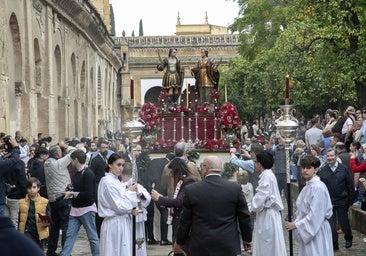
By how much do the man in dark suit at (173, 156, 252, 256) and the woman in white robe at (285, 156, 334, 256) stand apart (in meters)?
1.25

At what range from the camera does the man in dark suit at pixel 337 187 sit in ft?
47.1

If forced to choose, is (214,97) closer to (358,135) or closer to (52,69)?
(358,135)

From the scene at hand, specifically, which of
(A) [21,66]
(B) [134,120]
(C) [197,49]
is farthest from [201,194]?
(C) [197,49]

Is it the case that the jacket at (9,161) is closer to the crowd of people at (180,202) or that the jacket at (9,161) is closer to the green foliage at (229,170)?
the crowd of people at (180,202)

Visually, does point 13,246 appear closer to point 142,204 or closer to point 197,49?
point 142,204

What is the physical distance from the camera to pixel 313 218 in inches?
394

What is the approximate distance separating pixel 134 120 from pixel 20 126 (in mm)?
14430

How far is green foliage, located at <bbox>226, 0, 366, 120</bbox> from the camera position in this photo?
24.9 metres

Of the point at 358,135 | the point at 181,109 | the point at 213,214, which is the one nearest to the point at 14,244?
the point at 213,214

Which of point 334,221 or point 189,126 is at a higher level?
point 189,126

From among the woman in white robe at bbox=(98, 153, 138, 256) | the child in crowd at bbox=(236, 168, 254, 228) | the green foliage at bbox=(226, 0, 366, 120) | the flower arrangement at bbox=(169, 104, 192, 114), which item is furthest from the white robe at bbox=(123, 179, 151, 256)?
the green foliage at bbox=(226, 0, 366, 120)

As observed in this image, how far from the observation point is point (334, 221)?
1428 cm

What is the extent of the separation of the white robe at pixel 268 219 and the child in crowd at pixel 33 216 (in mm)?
3215

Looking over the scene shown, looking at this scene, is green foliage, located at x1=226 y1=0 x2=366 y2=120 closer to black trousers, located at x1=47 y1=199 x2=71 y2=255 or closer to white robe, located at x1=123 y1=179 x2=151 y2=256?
black trousers, located at x1=47 y1=199 x2=71 y2=255
